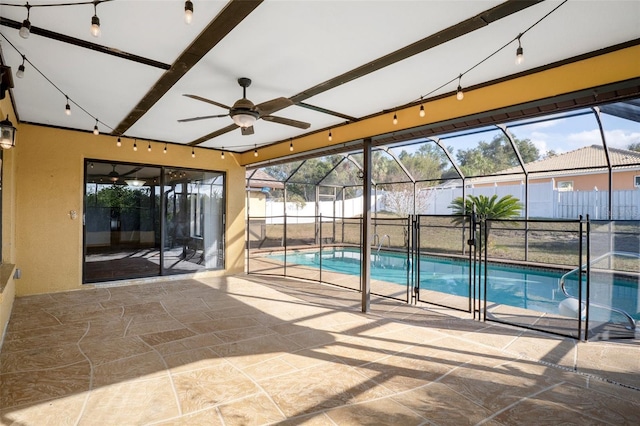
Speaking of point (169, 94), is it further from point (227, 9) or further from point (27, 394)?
point (27, 394)

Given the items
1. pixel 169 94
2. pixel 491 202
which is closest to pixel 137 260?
pixel 169 94

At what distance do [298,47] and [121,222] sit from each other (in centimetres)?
524

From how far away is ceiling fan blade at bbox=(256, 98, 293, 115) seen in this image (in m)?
3.05

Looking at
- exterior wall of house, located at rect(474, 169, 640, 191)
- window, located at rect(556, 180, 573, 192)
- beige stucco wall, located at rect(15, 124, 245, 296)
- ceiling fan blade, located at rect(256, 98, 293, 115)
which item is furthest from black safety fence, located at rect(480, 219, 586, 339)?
beige stucco wall, located at rect(15, 124, 245, 296)

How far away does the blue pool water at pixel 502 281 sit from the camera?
4.56 m

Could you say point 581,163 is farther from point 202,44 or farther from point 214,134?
point 202,44

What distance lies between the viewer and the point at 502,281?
7.46 metres

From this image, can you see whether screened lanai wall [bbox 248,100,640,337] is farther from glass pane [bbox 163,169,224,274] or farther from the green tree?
glass pane [bbox 163,169,224,274]

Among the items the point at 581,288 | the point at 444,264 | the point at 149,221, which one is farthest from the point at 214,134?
the point at 444,264

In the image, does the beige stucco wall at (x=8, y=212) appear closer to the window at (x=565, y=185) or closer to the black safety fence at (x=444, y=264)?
the black safety fence at (x=444, y=264)

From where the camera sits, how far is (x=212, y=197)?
720 centimetres

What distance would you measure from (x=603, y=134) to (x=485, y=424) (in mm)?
6060

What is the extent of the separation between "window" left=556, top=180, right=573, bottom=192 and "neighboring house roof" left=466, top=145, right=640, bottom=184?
2.63ft

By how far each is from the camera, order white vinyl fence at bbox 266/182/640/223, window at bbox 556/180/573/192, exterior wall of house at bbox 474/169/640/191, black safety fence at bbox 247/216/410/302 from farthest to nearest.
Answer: window at bbox 556/180/573/192, black safety fence at bbox 247/216/410/302, white vinyl fence at bbox 266/182/640/223, exterior wall of house at bbox 474/169/640/191
